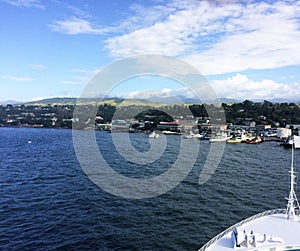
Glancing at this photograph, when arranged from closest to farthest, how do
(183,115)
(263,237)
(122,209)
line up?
(263,237) < (122,209) < (183,115)

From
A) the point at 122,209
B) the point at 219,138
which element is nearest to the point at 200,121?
the point at 219,138

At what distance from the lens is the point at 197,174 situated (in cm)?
3309

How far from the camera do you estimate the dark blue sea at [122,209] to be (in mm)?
16328

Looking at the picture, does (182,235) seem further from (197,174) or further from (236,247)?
(197,174)

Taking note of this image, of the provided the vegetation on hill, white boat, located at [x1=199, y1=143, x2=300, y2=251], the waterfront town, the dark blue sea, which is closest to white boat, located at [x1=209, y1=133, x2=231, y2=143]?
the waterfront town

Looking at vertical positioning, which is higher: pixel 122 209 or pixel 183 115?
pixel 183 115

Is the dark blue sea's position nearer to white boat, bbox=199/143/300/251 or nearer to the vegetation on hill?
white boat, bbox=199/143/300/251

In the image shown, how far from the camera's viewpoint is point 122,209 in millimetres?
21172

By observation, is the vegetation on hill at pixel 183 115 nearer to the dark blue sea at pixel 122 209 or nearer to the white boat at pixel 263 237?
the dark blue sea at pixel 122 209

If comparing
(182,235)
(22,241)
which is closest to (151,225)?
(182,235)

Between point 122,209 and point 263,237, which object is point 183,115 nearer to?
point 122,209

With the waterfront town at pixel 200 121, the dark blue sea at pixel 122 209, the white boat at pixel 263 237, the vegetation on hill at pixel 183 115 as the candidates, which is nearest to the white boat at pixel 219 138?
the waterfront town at pixel 200 121

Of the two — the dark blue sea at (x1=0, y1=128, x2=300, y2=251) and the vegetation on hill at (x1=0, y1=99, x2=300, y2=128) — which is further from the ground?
the vegetation on hill at (x1=0, y1=99, x2=300, y2=128)

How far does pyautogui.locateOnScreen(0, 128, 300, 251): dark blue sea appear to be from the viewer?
16.3 meters
